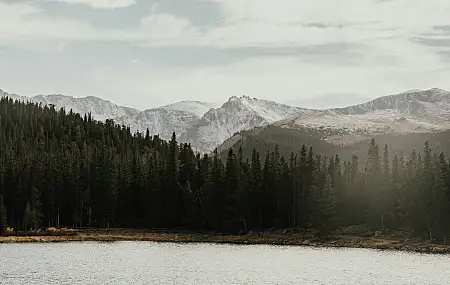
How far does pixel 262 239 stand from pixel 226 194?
2373cm

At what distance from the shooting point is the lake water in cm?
7219

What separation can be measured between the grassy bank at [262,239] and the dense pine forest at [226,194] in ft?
19.2

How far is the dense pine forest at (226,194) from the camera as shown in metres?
142

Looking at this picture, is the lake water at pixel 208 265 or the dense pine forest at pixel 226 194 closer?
the lake water at pixel 208 265

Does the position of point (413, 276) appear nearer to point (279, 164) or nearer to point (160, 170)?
point (279, 164)

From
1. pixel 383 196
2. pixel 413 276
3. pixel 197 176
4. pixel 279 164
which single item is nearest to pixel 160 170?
pixel 197 176

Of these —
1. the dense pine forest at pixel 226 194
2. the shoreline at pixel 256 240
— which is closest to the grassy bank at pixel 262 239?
the shoreline at pixel 256 240

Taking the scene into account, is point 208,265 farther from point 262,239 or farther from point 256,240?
point 262,239

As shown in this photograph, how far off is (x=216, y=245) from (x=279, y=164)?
161 feet

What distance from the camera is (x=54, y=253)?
99125mm

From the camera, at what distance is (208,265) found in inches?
3408

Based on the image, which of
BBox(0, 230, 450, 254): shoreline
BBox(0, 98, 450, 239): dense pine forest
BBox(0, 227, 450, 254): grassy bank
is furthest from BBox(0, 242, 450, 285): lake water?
BBox(0, 98, 450, 239): dense pine forest

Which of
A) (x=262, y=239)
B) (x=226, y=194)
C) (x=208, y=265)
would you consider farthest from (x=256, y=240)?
(x=208, y=265)

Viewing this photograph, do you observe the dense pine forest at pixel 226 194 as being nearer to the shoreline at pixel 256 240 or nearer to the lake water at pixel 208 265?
the shoreline at pixel 256 240
